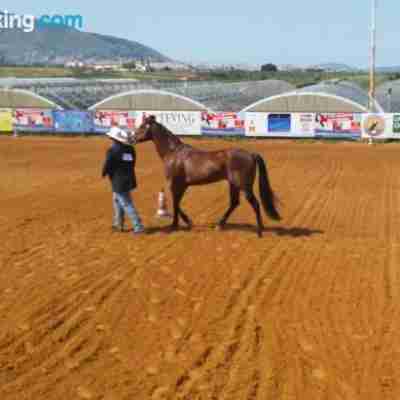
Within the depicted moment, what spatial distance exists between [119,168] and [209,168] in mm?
1482

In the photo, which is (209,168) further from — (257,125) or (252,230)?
(257,125)

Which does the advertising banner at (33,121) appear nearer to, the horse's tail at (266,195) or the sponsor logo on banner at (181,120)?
the sponsor logo on banner at (181,120)

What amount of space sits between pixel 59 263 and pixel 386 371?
5052 millimetres

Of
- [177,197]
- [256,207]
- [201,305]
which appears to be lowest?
[201,305]

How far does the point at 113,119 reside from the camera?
39.6 meters

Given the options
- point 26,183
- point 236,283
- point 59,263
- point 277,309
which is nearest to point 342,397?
point 277,309

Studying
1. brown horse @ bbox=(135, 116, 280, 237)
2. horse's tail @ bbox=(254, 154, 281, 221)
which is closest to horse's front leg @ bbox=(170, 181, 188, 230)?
brown horse @ bbox=(135, 116, 280, 237)

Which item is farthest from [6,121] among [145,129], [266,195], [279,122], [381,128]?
[266,195]

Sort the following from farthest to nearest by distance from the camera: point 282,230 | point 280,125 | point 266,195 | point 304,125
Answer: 1. point 280,125
2. point 304,125
3. point 282,230
4. point 266,195

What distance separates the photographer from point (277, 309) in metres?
8.34

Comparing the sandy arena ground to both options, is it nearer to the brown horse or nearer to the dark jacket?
the brown horse

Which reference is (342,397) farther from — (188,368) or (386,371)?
(188,368)

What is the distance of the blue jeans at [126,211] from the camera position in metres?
12.5

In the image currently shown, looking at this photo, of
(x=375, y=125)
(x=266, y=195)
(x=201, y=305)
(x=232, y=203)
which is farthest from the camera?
(x=375, y=125)
